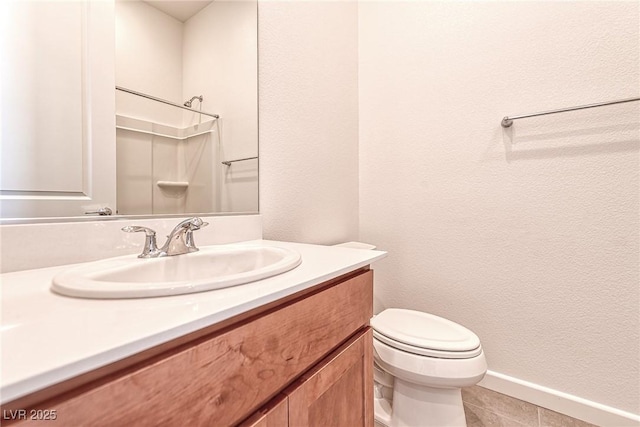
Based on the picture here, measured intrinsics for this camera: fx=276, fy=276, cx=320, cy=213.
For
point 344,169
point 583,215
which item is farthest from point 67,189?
point 583,215

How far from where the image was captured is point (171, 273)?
2.27ft

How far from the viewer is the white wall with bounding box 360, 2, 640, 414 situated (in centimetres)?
104

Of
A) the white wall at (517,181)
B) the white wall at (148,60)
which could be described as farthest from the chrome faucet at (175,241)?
the white wall at (517,181)

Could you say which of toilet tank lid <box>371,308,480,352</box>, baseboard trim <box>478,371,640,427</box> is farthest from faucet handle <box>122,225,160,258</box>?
baseboard trim <box>478,371,640,427</box>

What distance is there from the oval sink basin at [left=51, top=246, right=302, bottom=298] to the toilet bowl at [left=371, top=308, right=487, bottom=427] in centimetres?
58

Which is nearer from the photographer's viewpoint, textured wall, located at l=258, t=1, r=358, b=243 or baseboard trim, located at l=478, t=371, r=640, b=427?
baseboard trim, located at l=478, t=371, r=640, b=427

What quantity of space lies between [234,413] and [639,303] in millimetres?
1420

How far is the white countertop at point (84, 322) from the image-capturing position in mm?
249

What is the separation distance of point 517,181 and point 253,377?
130 centimetres

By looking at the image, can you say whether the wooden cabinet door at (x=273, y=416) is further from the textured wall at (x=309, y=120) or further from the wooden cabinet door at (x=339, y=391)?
the textured wall at (x=309, y=120)

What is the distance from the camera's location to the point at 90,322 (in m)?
0.34

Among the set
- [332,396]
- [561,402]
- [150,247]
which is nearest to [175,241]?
[150,247]

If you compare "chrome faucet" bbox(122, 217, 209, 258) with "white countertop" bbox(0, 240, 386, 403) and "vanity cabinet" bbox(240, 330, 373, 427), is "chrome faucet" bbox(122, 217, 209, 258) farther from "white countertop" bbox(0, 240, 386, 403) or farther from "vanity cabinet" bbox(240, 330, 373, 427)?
"vanity cabinet" bbox(240, 330, 373, 427)

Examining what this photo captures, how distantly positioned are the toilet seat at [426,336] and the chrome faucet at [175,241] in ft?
2.46
